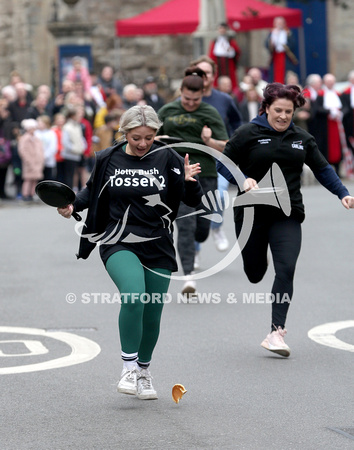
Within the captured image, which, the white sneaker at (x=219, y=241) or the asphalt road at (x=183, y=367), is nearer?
the asphalt road at (x=183, y=367)

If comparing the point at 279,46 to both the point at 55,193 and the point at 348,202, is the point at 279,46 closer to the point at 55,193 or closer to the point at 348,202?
the point at 348,202

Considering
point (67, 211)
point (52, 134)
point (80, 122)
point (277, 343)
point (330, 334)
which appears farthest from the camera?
point (80, 122)

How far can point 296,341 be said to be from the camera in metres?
8.77

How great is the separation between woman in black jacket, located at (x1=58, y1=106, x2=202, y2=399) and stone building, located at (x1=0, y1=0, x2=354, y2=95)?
25645 millimetres

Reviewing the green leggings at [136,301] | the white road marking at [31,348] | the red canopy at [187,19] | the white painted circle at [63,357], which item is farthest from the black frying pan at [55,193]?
the red canopy at [187,19]

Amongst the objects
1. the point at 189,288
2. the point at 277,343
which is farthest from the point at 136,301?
the point at 189,288

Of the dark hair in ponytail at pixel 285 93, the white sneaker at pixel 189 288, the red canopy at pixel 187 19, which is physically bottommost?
the white sneaker at pixel 189 288

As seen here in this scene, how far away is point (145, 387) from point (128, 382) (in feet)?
0.49

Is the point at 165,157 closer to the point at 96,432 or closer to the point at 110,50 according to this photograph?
the point at 96,432

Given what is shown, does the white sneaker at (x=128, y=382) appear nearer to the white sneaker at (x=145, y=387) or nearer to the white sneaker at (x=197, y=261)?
the white sneaker at (x=145, y=387)

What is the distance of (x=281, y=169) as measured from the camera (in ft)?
26.9

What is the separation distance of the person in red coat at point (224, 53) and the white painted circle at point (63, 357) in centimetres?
1486

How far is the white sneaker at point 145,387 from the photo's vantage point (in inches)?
271

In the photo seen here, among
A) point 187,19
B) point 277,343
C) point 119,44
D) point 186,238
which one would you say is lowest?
point 277,343
